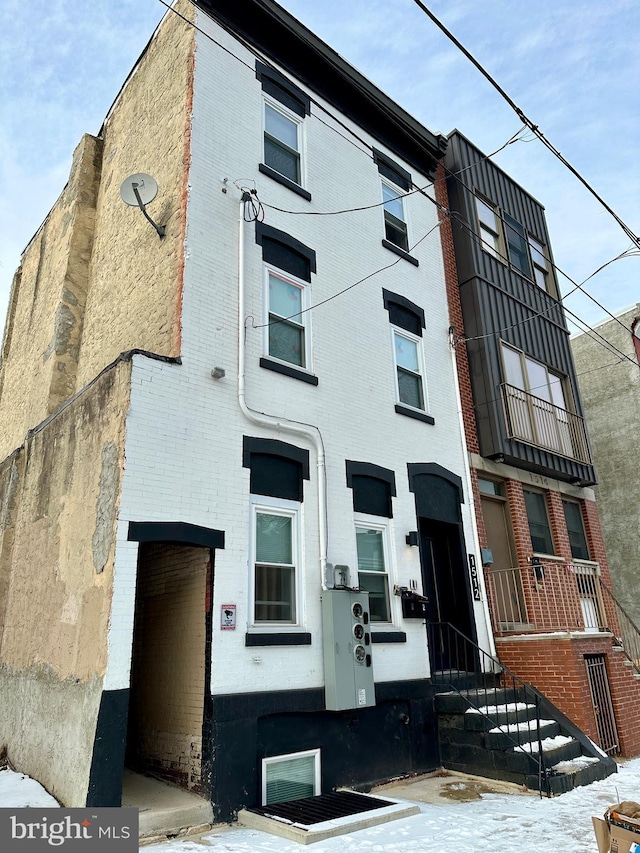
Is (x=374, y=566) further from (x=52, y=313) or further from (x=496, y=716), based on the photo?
(x=52, y=313)

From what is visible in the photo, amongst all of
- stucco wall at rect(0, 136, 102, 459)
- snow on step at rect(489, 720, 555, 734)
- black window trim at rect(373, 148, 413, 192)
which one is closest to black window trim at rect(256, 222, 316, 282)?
black window trim at rect(373, 148, 413, 192)

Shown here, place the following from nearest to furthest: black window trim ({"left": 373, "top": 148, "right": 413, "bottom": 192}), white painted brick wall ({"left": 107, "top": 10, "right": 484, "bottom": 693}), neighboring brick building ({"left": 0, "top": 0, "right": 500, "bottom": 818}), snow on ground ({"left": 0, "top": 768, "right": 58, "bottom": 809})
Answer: snow on ground ({"left": 0, "top": 768, "right": 58, "bottom": 809}), neighboring brick building ({"left": 0, "top": 0, "right": 500, "bottom": 818}), white painted brick wall ({"left": 107, "top": 10, "right": 484, "bottom": 693}), black window trim ({"left": 373, "top": 148, "right": 413, "bottom": 192})

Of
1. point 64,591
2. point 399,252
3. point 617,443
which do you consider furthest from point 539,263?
point 64,591

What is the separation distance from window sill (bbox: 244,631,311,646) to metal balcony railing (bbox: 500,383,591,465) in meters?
5.94

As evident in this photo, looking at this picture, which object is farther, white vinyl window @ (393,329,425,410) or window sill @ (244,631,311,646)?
white vinyl window @ (393,329,425,410)

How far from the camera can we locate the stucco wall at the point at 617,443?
1653 cm

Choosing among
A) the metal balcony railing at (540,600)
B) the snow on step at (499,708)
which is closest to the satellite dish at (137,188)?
the snow on step at (499,708)

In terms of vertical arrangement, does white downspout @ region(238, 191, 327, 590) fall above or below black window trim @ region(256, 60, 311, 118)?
below

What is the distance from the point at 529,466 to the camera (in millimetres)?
12031

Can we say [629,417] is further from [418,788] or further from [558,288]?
[418,788]

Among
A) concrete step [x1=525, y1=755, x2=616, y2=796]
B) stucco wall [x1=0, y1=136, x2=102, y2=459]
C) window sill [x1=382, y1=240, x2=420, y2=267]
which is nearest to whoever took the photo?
concrete step [x1=525, y1=755, x2=616, y2=796]

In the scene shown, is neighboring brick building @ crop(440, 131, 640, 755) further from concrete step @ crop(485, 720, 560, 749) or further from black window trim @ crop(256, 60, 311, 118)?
black window trim @ crop(256, 60, 311, 118)

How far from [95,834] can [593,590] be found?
10.8 meters

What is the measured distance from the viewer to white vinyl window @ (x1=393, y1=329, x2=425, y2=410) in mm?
10633
